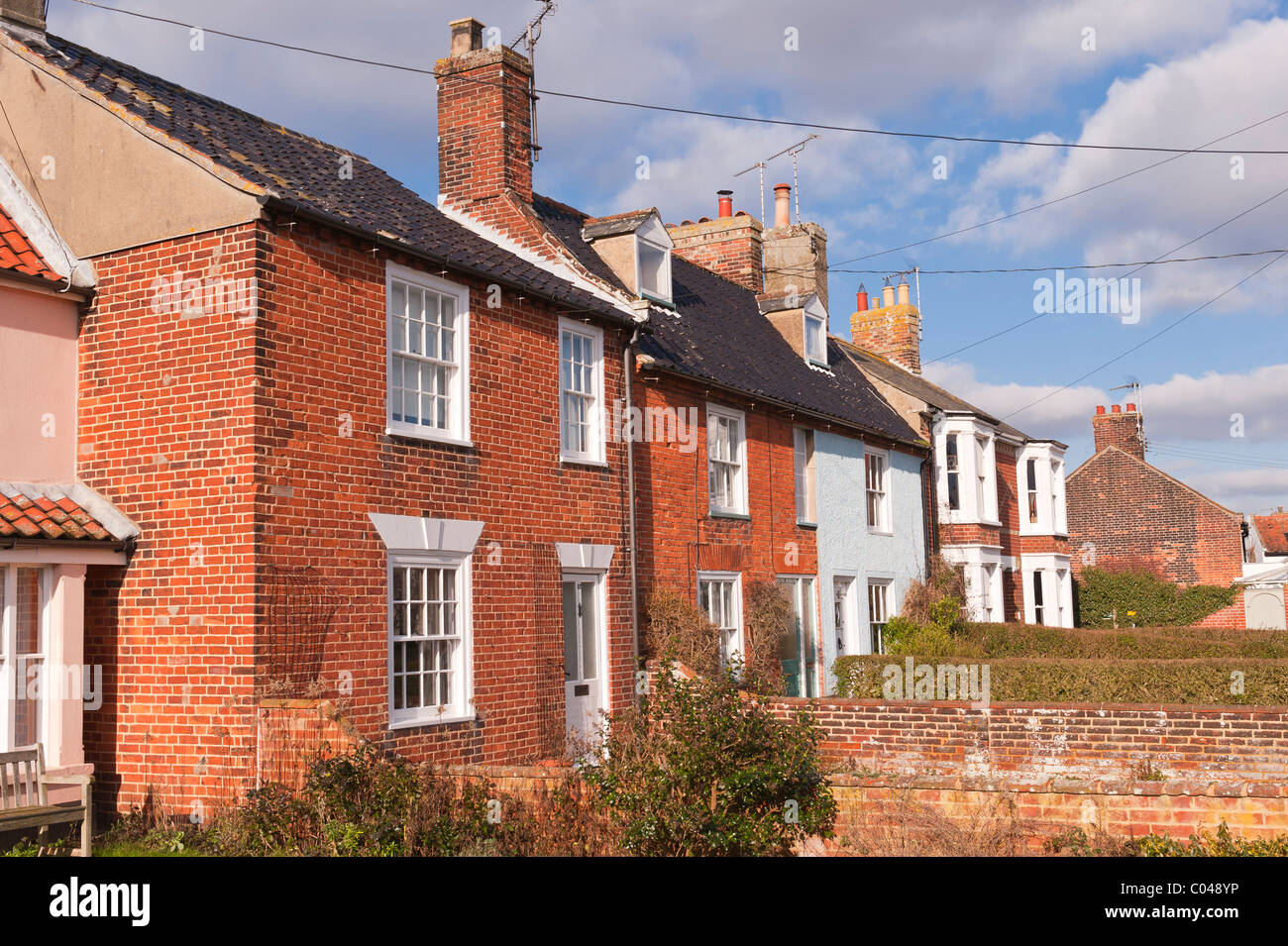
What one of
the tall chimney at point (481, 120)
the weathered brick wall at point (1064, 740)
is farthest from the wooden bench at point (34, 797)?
the tall chimney at point (481, 120)

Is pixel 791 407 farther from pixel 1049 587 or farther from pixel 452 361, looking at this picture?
pixel 1049 587

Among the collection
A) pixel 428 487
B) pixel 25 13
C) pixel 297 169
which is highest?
pixel 25 13

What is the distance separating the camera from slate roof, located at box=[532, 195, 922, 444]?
61.9ft

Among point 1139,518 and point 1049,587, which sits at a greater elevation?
point 1139,518

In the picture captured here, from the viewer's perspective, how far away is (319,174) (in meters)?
13.9

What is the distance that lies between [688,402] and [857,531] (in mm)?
6931

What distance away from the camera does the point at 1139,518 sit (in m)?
41.5

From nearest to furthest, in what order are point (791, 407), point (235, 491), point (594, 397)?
1. point (235, 491)
2. point (594, 397)
3. point (791, 407)

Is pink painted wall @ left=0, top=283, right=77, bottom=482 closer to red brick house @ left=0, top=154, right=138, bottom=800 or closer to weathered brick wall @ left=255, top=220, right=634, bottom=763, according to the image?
red brick house @ left=0, top=154, right=138, bottom=800

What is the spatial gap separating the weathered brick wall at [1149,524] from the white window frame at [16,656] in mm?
37935

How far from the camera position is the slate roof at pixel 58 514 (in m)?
10.3

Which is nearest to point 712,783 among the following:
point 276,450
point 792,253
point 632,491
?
point 276,450

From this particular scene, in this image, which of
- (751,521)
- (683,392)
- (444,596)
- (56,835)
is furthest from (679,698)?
(751,521)

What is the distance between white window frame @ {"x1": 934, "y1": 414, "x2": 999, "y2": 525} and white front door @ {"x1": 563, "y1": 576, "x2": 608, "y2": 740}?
49.7 ft
